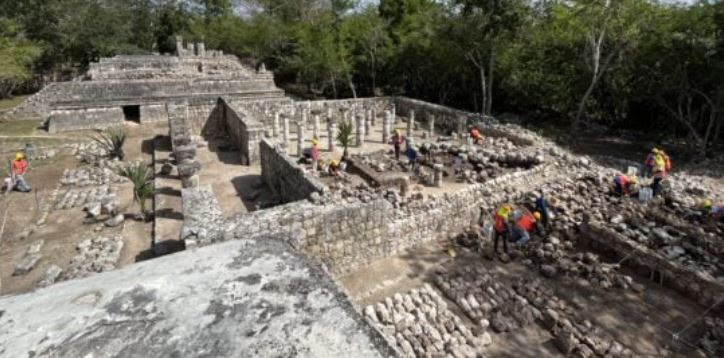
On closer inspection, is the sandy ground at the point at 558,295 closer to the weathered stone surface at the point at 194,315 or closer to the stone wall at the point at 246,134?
the weathered stone surface at the point at 194,315

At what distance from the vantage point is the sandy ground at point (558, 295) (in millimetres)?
5883

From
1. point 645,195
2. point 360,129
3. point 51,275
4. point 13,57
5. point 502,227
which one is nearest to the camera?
point 51,275

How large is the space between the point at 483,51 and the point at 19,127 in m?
21.2

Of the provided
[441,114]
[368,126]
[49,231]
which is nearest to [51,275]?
[49,231]

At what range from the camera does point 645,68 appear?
54.6ft

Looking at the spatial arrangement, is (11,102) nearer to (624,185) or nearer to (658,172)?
(624,185)

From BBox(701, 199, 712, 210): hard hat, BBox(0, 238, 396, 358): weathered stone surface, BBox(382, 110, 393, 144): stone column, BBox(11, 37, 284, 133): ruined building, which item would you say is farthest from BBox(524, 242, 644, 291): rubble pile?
BBox(11, 37, 284, 133): ruined building

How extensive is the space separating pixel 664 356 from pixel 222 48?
44.4 meters

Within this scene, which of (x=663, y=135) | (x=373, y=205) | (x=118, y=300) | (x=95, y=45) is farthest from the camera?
(x=95, y=45)

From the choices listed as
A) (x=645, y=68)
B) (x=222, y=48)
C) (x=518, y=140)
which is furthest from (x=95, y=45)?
(x=645, y=68)

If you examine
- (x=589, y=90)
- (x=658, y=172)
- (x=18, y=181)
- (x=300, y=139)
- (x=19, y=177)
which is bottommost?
(x=18, y=181)

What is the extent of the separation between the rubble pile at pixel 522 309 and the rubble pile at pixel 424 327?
A: 0.30 meters

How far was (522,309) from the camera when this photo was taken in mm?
6414

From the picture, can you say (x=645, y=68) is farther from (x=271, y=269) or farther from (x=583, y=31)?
(x=271, y=269)
